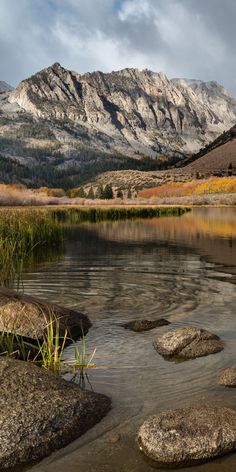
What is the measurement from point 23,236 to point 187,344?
66.8 feet

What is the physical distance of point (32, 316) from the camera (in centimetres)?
1344

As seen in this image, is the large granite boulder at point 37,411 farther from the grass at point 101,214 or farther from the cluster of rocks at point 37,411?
the grass at point 101,214

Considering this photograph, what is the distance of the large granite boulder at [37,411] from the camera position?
741cm

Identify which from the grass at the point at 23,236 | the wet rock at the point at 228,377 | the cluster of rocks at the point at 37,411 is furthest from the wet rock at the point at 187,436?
the grass at the point at 23,236

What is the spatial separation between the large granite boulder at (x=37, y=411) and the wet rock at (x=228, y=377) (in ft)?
8.55

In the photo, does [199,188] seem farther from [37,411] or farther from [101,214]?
[37,411]

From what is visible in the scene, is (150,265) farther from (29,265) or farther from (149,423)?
(149,423)

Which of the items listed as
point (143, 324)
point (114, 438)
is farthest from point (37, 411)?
point (143, 324)

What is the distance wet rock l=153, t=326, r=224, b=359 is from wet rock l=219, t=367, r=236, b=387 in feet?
5.44

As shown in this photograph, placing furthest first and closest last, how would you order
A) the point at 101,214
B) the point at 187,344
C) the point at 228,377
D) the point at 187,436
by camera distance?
1. the point at 101,214
2. the point at 187,344
3. the point at 228,377
4. the point at 187,436

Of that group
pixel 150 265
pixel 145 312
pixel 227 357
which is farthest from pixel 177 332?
pixel 150 265

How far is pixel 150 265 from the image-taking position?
95.6ft

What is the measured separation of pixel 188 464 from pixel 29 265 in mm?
21492

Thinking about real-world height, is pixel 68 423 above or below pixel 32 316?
below
